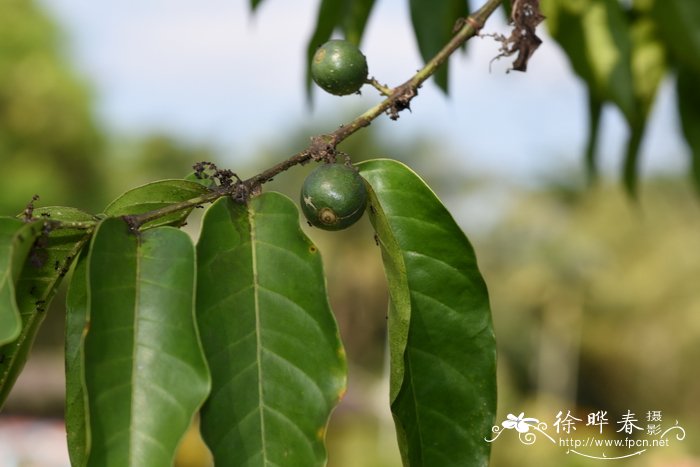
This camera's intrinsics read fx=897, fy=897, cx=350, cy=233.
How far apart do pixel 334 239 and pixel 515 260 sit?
236 inches

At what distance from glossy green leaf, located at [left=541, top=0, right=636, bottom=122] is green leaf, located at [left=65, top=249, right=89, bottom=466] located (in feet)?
3.57

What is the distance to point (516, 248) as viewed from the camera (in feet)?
81.7

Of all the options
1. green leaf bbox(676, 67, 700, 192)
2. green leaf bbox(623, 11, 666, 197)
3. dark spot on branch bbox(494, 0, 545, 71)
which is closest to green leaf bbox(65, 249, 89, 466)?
dark spot on branch bbox(494, 0, 545, 71)

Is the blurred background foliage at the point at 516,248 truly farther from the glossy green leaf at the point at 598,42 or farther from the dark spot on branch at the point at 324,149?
the dark spot on branch at the point at 324,149

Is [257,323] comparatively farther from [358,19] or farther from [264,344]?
[358,19]

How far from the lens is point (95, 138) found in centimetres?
2297

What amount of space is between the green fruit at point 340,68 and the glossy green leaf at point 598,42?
739 mm

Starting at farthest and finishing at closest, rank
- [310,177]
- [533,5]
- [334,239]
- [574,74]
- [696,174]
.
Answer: [334,239]
[696,174]
[574,74]
[533,5]
[310,177]

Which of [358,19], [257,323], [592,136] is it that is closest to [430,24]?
[358,19]

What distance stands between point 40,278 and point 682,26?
122cm

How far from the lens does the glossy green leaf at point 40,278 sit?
93 centimetres

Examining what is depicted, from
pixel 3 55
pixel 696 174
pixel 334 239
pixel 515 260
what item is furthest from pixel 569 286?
pixel 696 174

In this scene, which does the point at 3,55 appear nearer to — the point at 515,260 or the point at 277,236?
the point at 515,260

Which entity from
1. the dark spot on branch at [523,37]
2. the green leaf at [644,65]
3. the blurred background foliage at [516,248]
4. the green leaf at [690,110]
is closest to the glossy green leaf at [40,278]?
the dark spot on branch at [523,37]
